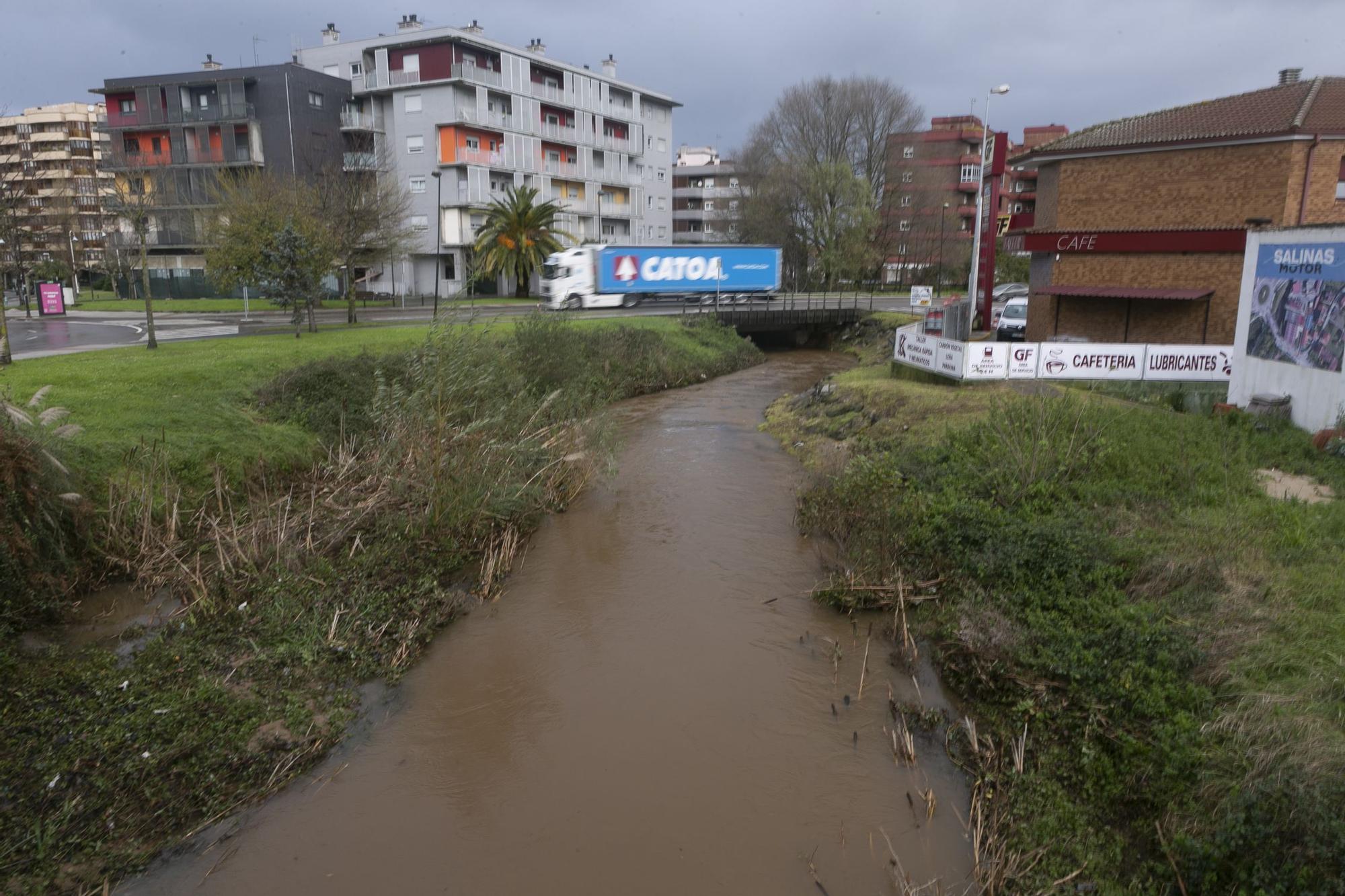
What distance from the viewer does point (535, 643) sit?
406 inches

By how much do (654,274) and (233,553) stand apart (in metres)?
30.8

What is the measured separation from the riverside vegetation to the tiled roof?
57.4 ft

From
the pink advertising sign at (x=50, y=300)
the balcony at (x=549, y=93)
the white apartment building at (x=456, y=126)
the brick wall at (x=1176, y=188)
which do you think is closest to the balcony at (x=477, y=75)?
the white apartment building at (x=456, y=126)

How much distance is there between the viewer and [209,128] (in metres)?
51.4

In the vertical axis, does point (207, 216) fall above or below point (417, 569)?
above

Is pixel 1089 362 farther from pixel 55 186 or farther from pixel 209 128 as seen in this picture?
pixel 55 186

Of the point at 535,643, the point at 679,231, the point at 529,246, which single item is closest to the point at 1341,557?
the point at 535,643

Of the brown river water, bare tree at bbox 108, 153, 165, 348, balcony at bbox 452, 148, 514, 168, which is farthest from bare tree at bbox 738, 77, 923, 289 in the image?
the brown river water

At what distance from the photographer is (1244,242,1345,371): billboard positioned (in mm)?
12945

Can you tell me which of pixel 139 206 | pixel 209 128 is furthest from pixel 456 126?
pixel 139 206

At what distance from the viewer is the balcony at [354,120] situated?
5209 centimetres

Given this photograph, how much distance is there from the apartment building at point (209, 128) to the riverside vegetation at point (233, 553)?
36410mm

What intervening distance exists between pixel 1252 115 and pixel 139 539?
86.8 ft

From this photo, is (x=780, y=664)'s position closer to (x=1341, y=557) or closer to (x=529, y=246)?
(x=1341, y=557)
